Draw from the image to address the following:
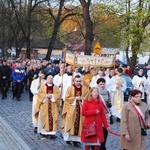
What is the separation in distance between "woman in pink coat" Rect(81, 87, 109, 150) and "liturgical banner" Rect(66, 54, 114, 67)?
6.15m

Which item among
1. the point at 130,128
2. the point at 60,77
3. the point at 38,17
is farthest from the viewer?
the point at 38,17

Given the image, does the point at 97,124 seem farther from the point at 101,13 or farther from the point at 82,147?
the point at 101,13

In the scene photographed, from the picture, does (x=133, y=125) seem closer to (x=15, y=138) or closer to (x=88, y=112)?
(x=88, y=112)

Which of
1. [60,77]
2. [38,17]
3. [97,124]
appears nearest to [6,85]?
[60,77]

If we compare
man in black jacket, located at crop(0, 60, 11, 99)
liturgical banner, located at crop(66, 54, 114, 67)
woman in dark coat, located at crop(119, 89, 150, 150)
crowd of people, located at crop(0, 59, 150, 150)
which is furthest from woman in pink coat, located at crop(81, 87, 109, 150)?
man in black jacket, located at crop(0, 60, 11, 99)

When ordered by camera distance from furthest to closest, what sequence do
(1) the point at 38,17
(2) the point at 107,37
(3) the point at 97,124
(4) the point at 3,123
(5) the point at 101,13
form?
(1) the point at 38,17 → (2) the point at 107,37 → (5) the point at 101,13 → (4) the point at 3,123 → (3) the point at 97,124

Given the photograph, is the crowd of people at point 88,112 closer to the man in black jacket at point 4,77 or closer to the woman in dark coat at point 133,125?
the woman in dark coat at point 133,125

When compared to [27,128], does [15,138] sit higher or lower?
higher

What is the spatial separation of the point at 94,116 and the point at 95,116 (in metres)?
0.02

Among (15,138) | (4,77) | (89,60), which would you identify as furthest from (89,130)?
(4,77)

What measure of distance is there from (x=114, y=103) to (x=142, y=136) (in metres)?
6.96

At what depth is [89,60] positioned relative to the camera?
14.9 m

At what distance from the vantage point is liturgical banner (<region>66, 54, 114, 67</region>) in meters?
14.7

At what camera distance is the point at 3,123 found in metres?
12.2
